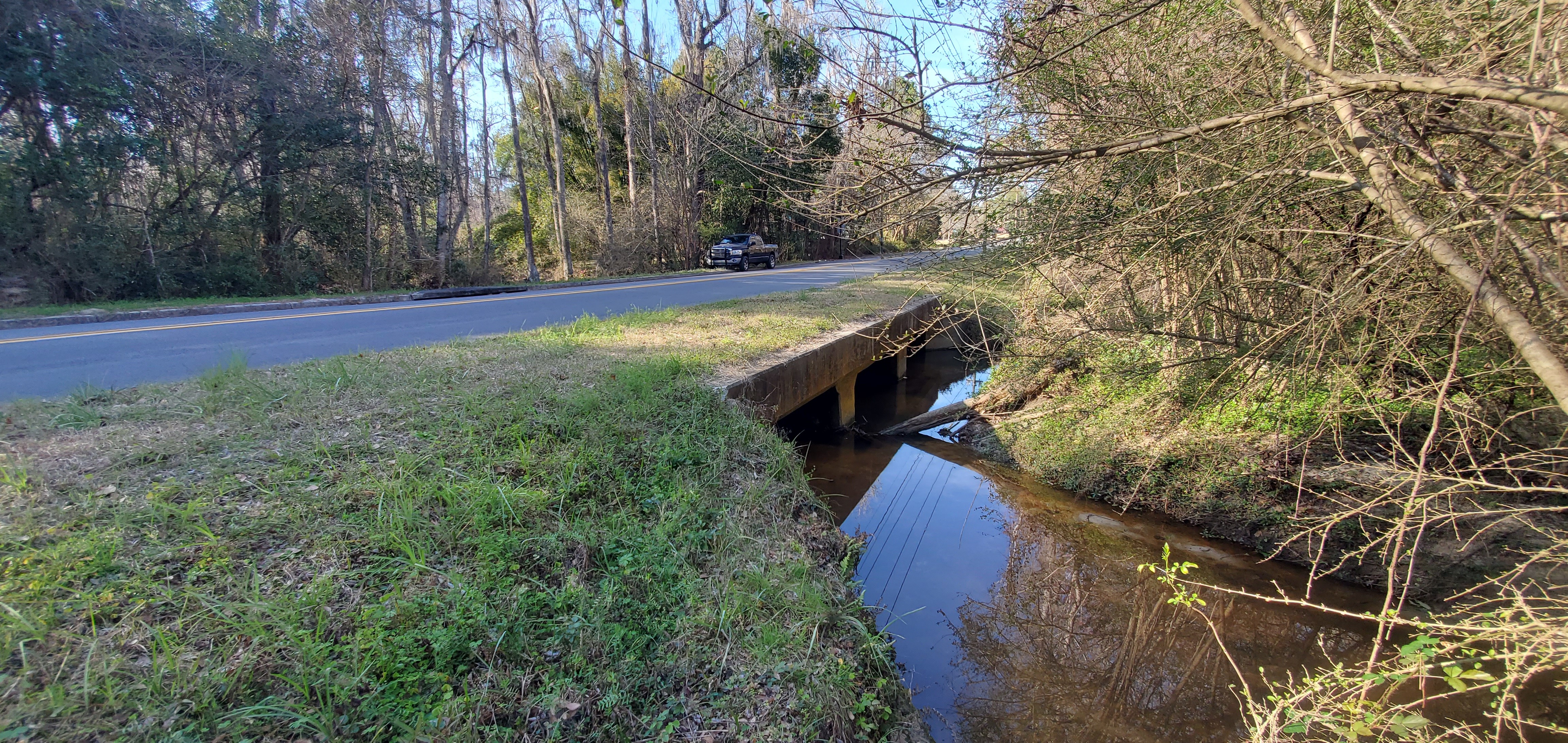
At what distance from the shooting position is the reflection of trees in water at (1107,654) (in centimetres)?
371

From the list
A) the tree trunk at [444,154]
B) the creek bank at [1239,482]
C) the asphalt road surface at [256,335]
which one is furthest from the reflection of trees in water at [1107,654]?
the tree trunk at [444,154]

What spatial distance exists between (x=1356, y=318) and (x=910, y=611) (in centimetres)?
330

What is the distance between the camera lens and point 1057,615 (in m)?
4.76

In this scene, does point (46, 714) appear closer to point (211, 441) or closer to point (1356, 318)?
point (211, 441)

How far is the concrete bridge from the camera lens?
5.62m

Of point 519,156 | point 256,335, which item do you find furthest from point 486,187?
point 256,335

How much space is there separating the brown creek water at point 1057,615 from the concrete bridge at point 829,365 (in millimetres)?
1161

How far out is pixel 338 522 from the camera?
3062mm

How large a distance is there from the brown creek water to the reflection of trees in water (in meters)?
0.01

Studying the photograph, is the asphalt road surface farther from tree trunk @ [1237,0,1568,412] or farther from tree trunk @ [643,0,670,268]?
tree trunk @ [643,0,670,268]

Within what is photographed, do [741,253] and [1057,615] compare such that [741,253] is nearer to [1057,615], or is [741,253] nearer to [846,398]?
[846,398]

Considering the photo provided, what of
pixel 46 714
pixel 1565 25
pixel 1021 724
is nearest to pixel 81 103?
pixel 46 714

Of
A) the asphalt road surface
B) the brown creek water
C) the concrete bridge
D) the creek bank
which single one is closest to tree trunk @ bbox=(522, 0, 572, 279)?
the asphalt road surface

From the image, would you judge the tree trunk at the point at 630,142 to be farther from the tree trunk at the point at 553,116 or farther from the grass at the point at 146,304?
the grass at the point at 146,304
